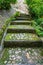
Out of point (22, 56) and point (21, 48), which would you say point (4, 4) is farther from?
point (22, 56)

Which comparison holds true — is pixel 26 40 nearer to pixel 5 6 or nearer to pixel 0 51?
pixel 0 51

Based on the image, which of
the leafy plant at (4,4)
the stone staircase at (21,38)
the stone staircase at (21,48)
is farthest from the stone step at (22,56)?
the leafy plant at (4,4)

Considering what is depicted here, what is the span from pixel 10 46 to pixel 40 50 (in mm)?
920

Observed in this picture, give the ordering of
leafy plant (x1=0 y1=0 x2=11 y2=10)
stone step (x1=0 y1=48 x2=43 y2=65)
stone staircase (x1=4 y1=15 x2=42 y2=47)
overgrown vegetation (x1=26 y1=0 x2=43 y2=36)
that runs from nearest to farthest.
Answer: stone step (x1=0 y1=48 x2=43 y2=65) < stone staircase (x1=4 y1=15 x2=42 y2=47) < overgrown vegetation (x1=26 y1=0 x2=43 y2=36) < leafy plant (x1=0 y1=0 x2=11 y2=10)

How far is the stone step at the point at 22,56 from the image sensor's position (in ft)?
10.8

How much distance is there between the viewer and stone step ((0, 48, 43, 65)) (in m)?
3.29

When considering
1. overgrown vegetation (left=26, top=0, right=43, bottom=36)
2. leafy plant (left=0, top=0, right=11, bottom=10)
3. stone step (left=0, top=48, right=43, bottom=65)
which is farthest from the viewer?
leafy plant (left=0, top=0, right=11, bottom=10)

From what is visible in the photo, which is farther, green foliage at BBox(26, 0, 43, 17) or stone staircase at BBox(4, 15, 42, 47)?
green foliage at BBox(26, 0, 43, 17)

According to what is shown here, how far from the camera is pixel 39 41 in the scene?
426 centimetres

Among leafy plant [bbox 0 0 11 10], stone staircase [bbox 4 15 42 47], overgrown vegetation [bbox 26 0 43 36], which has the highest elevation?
leafy plant [bbox 0 0 11 10]

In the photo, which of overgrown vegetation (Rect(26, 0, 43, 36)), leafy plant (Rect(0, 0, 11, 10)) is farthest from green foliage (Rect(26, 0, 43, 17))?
leafy plant (Rect(0, 0, 11, 10))

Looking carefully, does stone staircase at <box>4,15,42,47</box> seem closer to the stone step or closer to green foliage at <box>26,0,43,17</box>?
the stone step

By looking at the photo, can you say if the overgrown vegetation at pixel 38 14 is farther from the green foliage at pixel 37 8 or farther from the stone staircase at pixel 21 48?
the stone staircase at pixel 21 48

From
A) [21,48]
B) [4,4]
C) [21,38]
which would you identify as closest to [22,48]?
[21,48]
